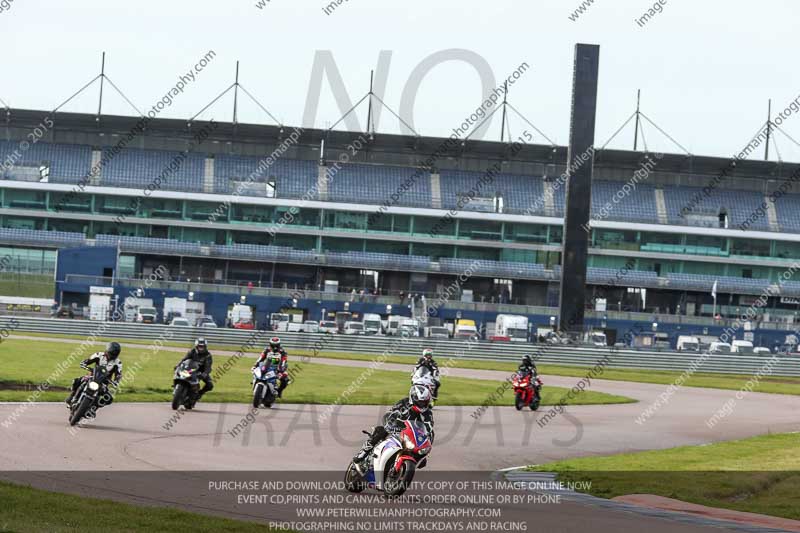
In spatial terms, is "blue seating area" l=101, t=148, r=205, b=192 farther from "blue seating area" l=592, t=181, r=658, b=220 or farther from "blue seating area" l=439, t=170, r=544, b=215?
"blue seating area" l=592, t=181, r=658, b=220

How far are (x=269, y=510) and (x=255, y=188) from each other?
87066 mm

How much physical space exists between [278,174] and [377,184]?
332 inches

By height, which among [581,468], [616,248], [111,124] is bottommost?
[581,468]

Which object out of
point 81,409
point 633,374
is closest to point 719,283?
point 633,374

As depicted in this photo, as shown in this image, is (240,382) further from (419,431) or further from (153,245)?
(153,245)

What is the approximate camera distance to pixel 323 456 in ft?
66.9

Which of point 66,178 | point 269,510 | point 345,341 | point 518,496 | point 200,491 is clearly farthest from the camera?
point 66,178

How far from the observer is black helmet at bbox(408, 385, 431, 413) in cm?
1636

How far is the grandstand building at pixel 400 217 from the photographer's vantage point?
9719 cm

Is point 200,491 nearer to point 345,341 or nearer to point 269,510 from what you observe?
point 269,510

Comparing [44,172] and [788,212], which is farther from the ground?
[788,212]

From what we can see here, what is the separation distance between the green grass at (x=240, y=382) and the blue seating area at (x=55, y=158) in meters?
46.7

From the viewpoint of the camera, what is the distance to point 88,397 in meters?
22.2

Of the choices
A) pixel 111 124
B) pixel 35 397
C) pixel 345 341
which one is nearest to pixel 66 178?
pixel 111 124
